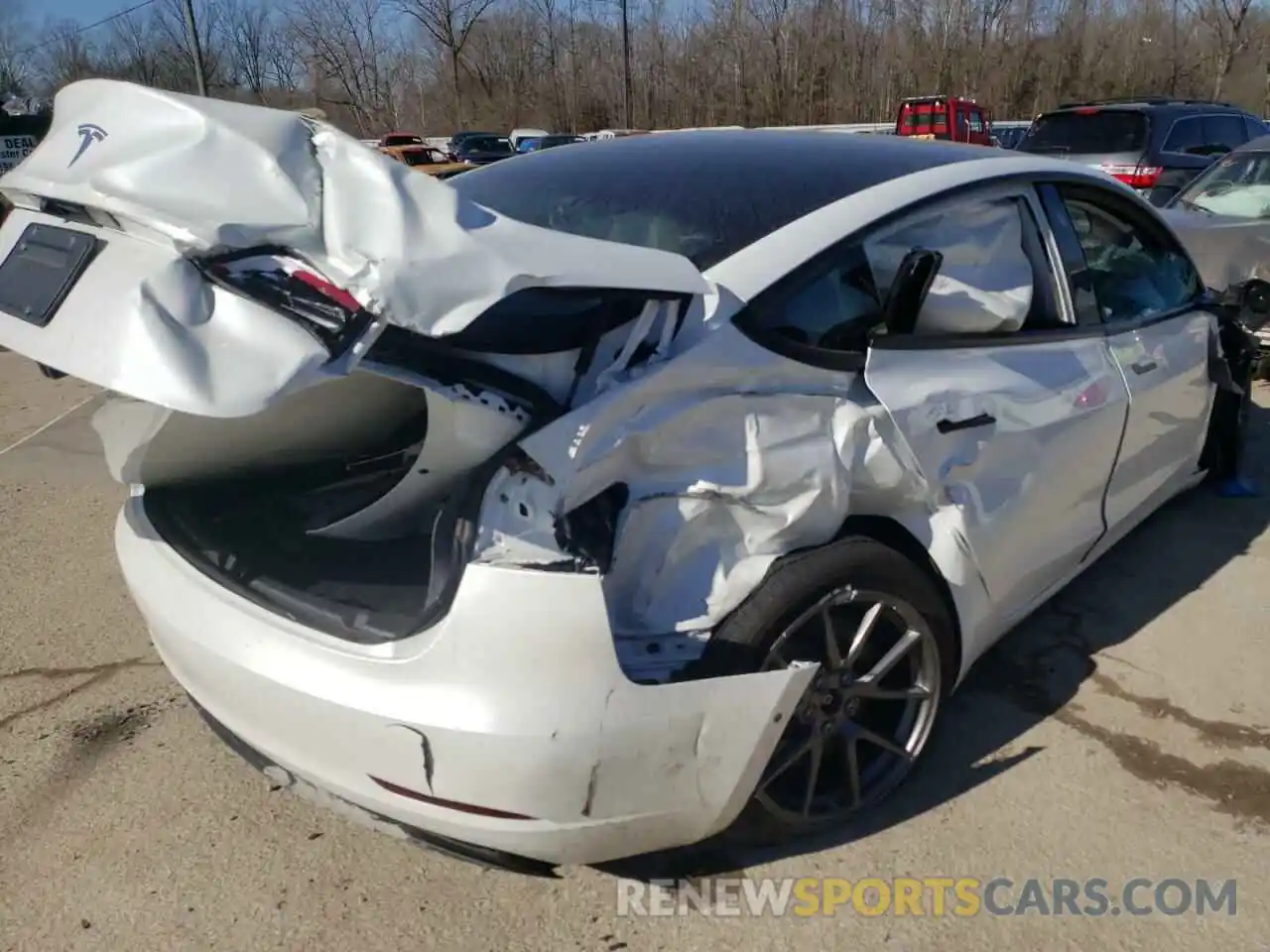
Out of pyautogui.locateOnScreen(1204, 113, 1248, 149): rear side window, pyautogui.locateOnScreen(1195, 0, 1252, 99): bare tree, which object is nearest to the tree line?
pyautogui.locateOnScreen(1195, 0, 1252, 99): bare tree

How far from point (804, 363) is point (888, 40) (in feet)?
138

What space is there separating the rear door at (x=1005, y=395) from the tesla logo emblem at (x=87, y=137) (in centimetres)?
166

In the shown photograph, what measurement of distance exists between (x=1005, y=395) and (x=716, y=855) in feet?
4.51

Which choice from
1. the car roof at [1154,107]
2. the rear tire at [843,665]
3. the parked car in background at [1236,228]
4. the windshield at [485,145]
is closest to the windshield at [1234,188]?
the parked car in background at [1236,228]

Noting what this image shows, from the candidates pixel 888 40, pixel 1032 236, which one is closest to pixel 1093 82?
pixel 888 40

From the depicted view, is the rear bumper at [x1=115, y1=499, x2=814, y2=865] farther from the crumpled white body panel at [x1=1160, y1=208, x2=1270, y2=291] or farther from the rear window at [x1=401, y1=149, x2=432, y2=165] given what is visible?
the rear window at [x1=401, y1=149, x2=432, y2=165]

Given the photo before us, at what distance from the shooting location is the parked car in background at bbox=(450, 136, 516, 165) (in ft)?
93.2

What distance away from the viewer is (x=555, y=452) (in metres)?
1.85

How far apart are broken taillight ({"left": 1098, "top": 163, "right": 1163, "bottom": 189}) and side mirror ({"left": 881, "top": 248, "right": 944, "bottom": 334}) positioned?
9580mm

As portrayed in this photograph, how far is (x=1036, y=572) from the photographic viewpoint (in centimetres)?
295

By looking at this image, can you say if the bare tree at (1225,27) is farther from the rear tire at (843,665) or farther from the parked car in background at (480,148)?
the rear tire at (843,665)

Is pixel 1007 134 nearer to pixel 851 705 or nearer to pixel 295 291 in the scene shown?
pixel 851 705

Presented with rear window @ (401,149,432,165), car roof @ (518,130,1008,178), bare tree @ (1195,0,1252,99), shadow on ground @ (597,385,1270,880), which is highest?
bare tree @ (1195,0,1252,99)

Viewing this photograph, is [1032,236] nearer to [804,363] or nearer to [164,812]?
[804,363]
